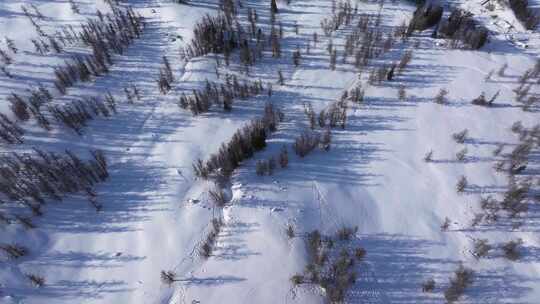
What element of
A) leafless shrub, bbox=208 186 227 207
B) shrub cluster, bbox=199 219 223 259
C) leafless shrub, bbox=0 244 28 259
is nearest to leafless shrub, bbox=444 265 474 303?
shrub cluster, bbox=199 219 223 259

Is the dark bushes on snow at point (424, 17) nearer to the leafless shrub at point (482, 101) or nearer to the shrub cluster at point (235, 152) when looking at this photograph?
the leafless shrub at point (482, 101)

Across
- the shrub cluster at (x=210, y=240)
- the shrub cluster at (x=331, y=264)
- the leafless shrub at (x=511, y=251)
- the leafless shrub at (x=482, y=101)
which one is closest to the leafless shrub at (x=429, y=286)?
the shrub cluster at (x=331, y=264)

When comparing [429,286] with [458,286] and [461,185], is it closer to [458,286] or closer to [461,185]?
[458,286]

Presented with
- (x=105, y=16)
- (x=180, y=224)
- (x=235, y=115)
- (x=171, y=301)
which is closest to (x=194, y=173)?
(x=180, y=224)

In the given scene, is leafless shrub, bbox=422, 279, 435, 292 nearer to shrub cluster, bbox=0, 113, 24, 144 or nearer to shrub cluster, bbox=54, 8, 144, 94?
shrub cluster, bbox=0, 113, 24, 144

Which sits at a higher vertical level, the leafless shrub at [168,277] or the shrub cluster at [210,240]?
the shrub cluster at [210,240]

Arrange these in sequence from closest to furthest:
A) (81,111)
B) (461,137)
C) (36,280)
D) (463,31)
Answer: (36,280) < (461,137) < (81,111) < (463,31)

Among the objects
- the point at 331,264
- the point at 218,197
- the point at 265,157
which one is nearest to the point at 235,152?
the point at 265,157

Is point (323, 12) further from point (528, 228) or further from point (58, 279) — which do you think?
point (58, 279)
